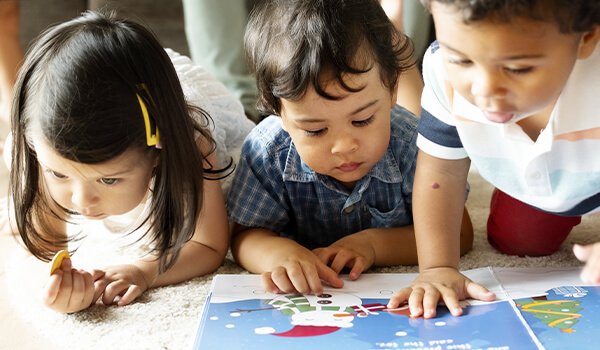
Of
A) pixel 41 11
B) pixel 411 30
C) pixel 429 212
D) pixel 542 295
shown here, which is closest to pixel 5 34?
pixel 41 11

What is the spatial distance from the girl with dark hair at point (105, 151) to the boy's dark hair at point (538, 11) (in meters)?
0.37

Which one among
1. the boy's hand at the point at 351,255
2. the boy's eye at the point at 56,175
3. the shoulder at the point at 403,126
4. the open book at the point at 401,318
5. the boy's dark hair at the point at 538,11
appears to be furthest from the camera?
the shoulder at the point at 403,126

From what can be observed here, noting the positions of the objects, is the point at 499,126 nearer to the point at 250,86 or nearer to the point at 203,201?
the point at 203,201

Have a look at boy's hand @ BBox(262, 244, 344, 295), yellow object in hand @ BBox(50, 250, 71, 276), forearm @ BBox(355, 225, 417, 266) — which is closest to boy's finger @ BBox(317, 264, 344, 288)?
boy's hand @ BBox(262, 244, 344, 295)

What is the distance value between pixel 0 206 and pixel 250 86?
60 centimetres

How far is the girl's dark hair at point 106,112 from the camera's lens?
715 millimetres

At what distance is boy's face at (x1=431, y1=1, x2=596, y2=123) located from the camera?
57 cm

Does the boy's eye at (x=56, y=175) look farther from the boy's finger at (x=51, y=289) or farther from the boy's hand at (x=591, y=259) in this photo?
the boy's hand at (x=591, y=259)

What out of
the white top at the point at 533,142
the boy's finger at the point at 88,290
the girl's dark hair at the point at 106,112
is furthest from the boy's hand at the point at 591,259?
the boy's finger at the point at 88,290

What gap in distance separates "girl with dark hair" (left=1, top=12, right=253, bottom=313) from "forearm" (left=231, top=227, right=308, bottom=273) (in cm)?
6

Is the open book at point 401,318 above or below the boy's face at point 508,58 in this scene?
below

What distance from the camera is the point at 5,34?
1761 millimetres

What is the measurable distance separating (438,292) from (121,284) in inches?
16.1

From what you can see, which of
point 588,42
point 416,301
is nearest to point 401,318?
point 416,301
